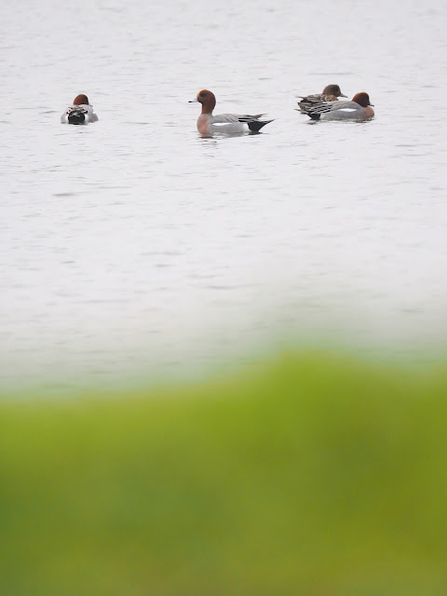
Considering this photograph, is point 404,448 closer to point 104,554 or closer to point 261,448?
point 261,448

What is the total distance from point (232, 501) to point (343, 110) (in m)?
18.4

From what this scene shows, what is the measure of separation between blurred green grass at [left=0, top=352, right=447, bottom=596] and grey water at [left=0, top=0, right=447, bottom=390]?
0.42 meters

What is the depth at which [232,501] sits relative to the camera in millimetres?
2857

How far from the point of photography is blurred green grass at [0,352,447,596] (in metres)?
2.77

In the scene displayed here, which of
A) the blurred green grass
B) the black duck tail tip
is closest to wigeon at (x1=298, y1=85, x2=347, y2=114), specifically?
the black duck tail tip

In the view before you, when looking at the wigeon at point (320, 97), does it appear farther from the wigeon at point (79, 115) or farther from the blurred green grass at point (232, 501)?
the blurred green grass at point (232, 501)

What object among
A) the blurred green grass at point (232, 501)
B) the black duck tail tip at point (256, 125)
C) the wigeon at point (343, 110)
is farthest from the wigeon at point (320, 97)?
the blurred green grass at point (232, 501)

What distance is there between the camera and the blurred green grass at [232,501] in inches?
109

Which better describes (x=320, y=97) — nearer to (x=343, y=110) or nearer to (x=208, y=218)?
(x=343, y=110)

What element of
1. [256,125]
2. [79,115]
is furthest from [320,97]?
[79,115]

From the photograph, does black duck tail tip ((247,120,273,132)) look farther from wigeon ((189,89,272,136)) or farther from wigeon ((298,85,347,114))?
wigeon ((298,85,347,114))

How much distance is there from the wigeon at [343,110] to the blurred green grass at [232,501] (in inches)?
705

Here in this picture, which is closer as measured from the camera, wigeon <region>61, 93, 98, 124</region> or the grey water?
the grey water

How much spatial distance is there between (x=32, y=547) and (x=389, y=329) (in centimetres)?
558
